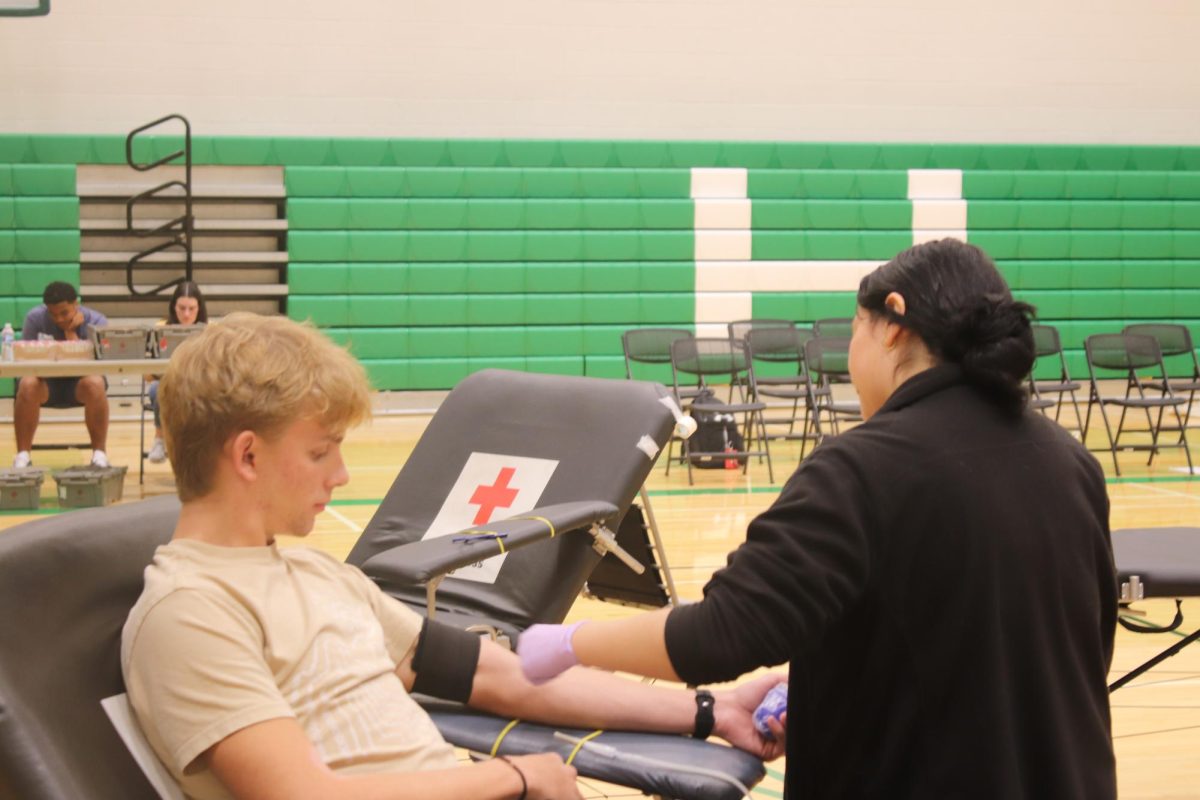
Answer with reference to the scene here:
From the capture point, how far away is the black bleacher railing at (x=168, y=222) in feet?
29.4

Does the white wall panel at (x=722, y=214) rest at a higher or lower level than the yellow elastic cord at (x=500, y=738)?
higher

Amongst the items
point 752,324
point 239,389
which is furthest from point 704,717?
point 752,324

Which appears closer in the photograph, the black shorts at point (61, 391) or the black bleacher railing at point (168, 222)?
the black shorts at point (61, 391)

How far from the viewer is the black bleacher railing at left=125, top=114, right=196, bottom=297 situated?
29.4 feet

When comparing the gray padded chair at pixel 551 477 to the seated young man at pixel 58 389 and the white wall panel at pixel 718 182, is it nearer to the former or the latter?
the seated young man at pixel 58 389

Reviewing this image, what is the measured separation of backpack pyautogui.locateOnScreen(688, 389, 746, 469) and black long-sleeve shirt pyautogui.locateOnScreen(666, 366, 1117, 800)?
243 inches

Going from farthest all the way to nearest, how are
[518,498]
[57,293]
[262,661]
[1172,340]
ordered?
1. [1172,340]
2. [57,293]
3. [518,498]
4. [262,661]

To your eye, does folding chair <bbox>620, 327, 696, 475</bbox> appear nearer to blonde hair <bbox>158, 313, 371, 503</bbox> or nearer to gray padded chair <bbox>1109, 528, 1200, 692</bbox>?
gray padded chair <bbox>1109, 528, 1200, 692</bbox>

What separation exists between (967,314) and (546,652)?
647mm

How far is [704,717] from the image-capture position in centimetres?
176

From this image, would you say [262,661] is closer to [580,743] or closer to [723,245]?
[580,743]

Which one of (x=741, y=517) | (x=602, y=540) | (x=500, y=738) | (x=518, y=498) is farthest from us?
(x=741, y=517)

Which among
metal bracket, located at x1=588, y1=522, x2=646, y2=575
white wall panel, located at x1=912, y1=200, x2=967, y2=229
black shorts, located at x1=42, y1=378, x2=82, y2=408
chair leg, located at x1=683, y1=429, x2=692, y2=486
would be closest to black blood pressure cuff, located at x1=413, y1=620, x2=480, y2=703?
metal bracket, located at x1=588, y1=522, x2=646, y2=575

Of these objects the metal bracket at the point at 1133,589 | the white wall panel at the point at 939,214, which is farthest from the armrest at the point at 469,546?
the white wall panel at the point at 939,214
